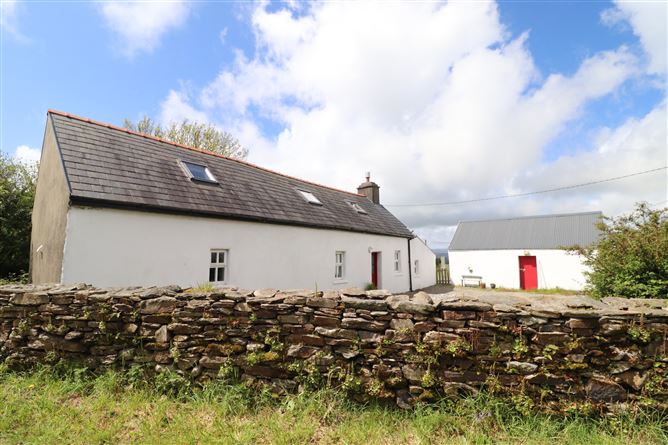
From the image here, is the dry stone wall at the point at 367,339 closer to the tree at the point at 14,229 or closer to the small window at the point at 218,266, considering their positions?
the small window at the point at 218,266

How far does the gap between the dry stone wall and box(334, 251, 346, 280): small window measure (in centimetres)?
921

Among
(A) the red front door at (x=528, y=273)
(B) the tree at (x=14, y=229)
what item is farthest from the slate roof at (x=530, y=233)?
(B) the tree at (x=14, y=229)

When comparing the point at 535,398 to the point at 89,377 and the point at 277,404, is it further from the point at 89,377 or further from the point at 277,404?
the point at 89,377

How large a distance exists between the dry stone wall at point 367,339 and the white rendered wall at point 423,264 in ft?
53.5

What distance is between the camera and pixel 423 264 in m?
21.0

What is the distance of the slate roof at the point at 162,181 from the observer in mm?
7266

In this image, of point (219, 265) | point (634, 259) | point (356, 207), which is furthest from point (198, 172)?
point (634, 259)

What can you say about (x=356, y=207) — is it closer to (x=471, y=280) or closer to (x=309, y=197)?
(x=309, y=197)

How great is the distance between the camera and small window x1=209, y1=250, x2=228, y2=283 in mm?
8734

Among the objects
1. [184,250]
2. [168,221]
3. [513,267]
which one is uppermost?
[168,221]

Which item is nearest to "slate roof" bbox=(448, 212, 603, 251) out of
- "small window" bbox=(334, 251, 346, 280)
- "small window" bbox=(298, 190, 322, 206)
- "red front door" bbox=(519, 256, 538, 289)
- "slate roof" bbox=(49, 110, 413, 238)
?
"red front door" bbox=(519, 256, 538, 289)

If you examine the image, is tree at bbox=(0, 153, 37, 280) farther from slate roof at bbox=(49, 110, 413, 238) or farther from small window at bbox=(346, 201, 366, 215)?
small window at bbox=(346, 201, 366, 215)

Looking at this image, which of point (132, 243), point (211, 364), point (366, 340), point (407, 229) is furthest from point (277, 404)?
point (407, 229)

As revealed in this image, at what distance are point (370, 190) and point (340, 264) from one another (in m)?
8.77
